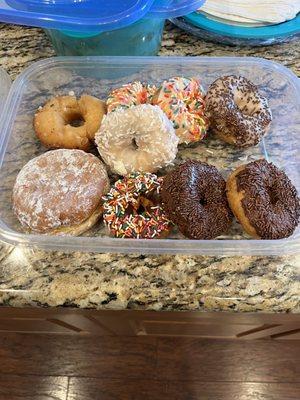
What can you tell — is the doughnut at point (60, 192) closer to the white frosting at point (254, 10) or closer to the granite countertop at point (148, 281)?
the granite countertop at point (148, 281)

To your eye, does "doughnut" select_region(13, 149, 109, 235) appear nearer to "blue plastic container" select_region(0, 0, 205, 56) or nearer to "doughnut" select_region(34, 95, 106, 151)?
"doughnut" select_region(34, 95, 106, 151)

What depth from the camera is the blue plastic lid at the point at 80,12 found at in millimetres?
776

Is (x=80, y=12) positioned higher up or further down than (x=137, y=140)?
higher up

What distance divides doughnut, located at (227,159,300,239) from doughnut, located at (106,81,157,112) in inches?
9.4

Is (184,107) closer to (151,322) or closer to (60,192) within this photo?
(60,192)

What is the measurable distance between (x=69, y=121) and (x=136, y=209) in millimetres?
240

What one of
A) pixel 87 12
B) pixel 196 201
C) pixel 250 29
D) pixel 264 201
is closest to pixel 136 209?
pixel 196 201

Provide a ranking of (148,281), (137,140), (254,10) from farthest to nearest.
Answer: (254,10) < (137,140) < (148,281)

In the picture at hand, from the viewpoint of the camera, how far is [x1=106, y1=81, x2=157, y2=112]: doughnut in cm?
87

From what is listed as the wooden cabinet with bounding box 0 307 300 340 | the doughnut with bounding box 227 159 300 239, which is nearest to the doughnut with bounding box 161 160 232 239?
the doughnut with bounding box 227 159 300 239

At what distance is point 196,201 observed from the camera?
29.8 inches

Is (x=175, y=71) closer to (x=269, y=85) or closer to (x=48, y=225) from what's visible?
(x=269, y=85)

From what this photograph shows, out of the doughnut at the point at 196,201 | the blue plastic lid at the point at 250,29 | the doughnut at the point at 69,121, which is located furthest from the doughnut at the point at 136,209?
the blue plastic lid at the point at 250,29

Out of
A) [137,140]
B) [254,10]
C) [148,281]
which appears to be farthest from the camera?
[254,10]
